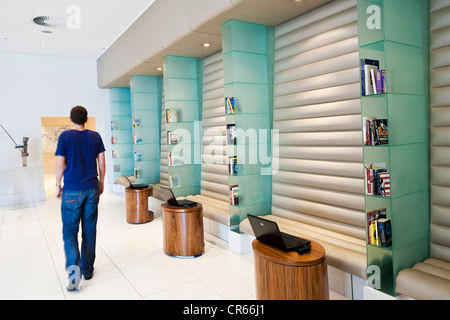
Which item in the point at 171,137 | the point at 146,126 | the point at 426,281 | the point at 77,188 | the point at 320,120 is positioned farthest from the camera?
the point at 146,126

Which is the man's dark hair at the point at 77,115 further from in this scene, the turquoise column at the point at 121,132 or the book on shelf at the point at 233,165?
the turquoise column at the point at 121,132

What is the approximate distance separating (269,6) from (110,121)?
21.8 ft

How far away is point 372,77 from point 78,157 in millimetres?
2737

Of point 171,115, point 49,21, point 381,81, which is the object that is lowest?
point 381,81

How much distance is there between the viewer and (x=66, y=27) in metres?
6.02

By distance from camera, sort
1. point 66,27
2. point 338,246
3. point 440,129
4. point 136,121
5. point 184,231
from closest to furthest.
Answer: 1. point 440,129
2. point 338,246
3. point 184,231
4. point 66,27
5. point 136,121

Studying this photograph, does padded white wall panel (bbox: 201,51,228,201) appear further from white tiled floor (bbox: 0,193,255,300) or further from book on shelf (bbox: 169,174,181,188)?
white tiled floor (bbox: 0,193,255,300)

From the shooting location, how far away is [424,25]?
106 inches

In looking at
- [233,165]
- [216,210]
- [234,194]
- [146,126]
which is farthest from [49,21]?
[234,194]

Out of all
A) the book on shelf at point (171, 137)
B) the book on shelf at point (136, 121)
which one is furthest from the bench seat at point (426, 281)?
the book on shelf at point (136, 121)

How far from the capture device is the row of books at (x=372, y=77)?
2391mm

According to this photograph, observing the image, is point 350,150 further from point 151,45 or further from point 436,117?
point 151,45

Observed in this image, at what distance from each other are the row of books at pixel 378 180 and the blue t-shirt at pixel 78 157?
2.58m

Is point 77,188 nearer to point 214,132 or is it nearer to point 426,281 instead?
point 214,132
